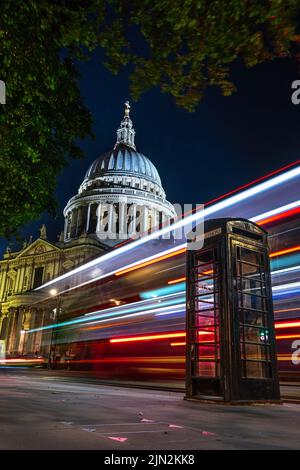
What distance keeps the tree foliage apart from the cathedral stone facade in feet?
160

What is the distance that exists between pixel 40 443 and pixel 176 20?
5152 millimetres

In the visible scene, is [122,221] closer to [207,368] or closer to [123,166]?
[123,166]

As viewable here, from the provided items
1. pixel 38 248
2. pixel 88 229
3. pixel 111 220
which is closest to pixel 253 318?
pixel 38 248

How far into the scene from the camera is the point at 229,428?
390 cm

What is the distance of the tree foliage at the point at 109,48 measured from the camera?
5.02 m

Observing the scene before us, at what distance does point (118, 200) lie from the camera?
7831cm

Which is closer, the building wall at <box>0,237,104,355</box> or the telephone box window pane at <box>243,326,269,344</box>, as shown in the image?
the telephone box window pane at <box>243,326,269,344</box>

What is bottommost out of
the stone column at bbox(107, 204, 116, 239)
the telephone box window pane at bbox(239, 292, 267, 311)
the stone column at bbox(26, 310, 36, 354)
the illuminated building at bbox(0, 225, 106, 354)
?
the telephone box window pane at bbox(239, 292, 267, 311)

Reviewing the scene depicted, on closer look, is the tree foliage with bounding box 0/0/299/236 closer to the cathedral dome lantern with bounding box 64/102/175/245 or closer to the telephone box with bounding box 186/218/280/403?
the telephone box with bounding box 186/218/280/403

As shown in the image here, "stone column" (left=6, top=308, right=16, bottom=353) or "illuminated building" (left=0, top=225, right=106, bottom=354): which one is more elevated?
"illuminated building" (left=0, top=225, right=106, bottom=354)

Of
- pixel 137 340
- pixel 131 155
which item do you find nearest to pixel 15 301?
pixel 131 155

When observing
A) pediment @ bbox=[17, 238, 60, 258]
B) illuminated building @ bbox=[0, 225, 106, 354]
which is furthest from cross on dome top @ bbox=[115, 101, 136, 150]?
pediment @ bbox=[17, 238, 60, 258]

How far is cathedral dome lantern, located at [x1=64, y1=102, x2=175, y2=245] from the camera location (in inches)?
3019

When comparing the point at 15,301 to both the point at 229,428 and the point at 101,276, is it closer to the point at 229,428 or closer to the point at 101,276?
the point at 101,276
